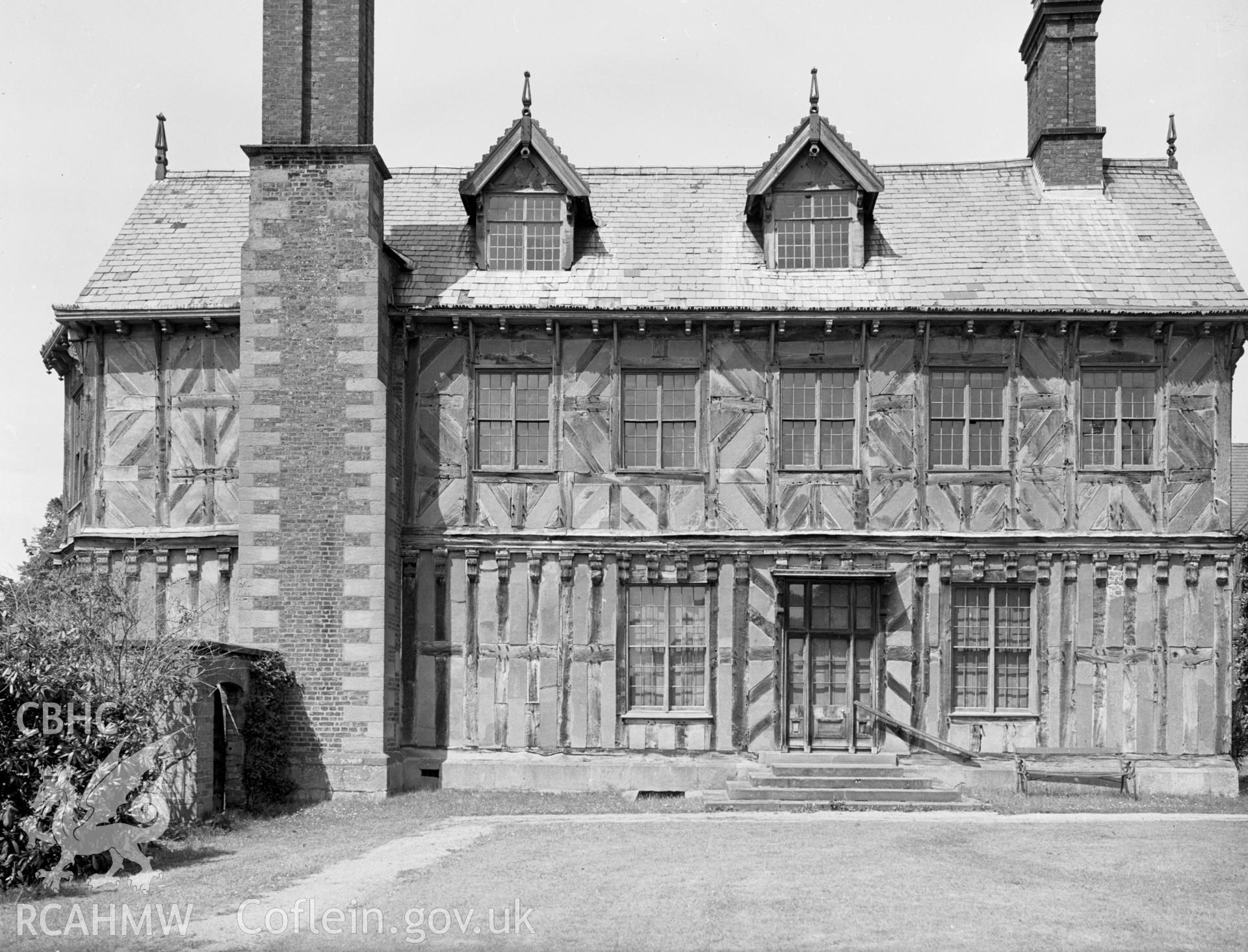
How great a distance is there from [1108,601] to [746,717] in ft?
20.7

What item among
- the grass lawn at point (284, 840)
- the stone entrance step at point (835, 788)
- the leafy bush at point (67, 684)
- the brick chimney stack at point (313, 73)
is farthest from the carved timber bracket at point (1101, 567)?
the leafy bush at point (67, 684)

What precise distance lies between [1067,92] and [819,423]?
27.8ft

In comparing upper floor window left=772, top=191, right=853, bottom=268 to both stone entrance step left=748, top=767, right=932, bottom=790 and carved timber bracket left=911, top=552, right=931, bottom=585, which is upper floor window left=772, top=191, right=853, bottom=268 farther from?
stone entrance step left=748, top=767, right=932, bottom=790

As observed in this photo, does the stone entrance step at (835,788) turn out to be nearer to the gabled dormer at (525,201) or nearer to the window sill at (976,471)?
the window sill at (976,471)

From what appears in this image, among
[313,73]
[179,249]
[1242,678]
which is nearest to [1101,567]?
[1242,678]

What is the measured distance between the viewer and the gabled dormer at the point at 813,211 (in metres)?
23.1

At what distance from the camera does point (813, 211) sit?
23.3 m

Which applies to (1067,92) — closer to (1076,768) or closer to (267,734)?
(1076,768)

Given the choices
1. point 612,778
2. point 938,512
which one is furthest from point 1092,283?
point 612,778

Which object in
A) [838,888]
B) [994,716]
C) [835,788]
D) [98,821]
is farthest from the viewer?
[994,716]

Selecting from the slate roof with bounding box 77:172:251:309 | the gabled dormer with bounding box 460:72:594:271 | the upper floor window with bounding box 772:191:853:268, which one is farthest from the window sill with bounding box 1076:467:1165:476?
the slate roof with bounding box 77:172:251:309

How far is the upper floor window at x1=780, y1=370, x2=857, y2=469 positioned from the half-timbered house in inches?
1.8

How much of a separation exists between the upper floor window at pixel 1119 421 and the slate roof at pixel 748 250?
4.42ft

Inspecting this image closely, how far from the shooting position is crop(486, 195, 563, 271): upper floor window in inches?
915
